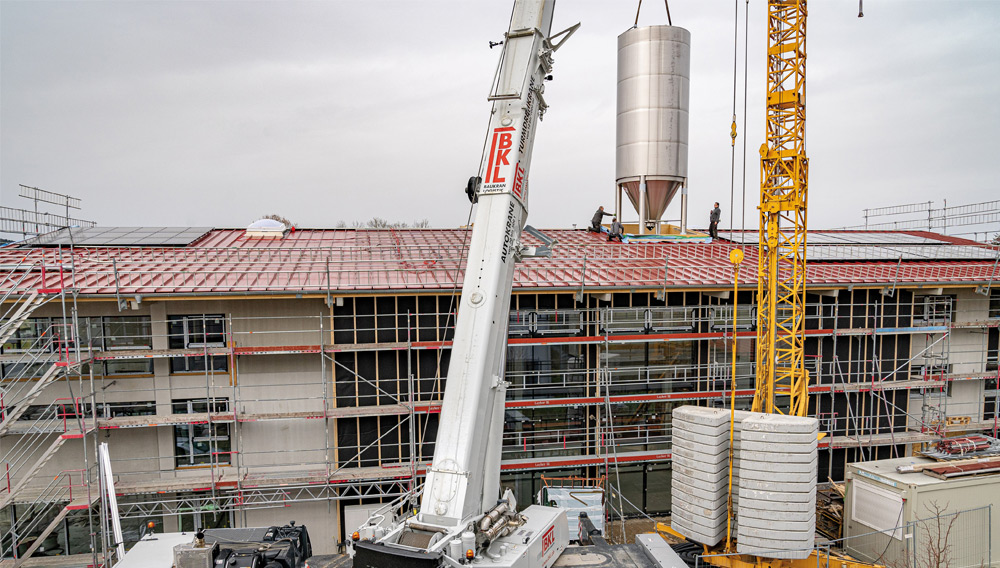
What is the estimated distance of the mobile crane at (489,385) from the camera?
23.4 ft

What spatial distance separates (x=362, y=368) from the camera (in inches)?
588

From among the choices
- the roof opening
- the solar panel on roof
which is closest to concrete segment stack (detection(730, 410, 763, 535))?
the roof opening

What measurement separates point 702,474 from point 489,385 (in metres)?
7.34

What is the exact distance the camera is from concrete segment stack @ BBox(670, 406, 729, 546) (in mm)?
12625

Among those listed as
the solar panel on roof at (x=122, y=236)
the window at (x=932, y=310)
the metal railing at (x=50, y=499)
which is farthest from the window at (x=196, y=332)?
the window at (x=932, y=310)

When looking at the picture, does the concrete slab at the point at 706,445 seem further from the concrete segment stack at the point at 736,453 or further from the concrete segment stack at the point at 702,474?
the concrete segment stack at the point at 736,453

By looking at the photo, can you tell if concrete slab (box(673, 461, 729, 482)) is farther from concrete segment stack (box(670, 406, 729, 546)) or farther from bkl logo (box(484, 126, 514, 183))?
bkl logo (box(484, 126, 514, 183))

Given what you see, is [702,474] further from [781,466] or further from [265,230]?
[265,230]

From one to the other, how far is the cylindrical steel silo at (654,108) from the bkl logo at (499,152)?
12.7m

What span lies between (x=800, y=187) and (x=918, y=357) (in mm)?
7492

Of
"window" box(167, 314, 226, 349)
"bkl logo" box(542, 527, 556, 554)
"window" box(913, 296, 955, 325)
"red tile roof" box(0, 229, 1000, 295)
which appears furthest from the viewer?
"window" box(913, 296, 955, 325)

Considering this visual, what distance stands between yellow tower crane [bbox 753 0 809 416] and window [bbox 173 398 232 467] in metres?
14.4

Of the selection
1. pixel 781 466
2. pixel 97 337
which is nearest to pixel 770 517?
pixel 781 466

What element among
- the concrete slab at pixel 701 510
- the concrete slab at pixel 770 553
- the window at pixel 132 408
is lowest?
the concrete slab at pixel 770 553
